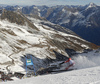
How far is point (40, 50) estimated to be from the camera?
10862cm

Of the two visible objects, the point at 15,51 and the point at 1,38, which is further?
the point at 1,38

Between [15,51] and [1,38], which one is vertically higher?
[1,38]

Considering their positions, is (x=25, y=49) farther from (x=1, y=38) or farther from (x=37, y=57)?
(x=1, y=38)

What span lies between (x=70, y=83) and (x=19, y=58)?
236ft

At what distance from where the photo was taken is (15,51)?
9762 centimetres

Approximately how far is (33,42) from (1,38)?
30857mm

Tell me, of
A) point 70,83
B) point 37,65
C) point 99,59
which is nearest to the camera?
point 70,83

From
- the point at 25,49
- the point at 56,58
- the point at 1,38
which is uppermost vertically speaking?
the point at 1,38

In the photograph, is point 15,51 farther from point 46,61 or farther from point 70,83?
point 70,83

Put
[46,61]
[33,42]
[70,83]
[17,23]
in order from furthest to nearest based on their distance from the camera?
1. [17,23]
2. [33,42]
3. [46,61]
4. [70,83]

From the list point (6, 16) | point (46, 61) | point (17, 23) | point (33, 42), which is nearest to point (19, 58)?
point (46, 61)

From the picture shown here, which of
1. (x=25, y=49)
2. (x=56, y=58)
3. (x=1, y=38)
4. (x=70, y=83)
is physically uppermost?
(x=70, y=83)

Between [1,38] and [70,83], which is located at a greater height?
[70,83]

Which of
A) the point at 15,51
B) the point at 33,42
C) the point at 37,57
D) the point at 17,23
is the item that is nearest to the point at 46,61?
the point at 37,57
